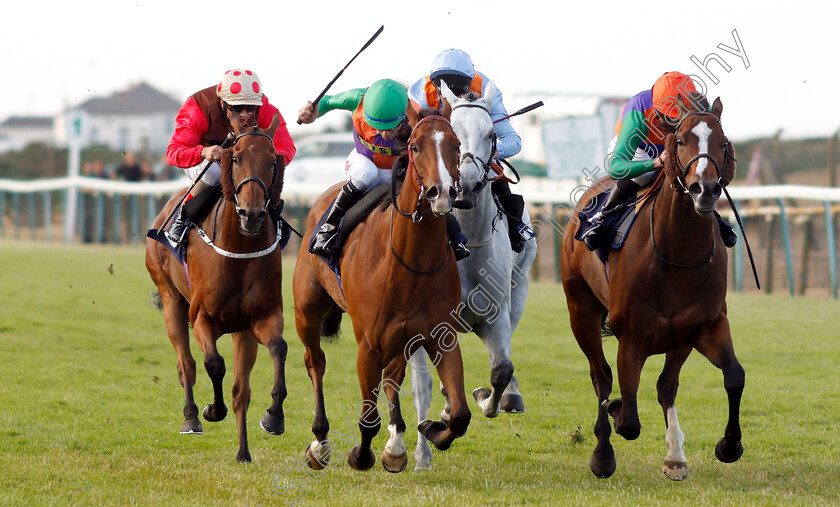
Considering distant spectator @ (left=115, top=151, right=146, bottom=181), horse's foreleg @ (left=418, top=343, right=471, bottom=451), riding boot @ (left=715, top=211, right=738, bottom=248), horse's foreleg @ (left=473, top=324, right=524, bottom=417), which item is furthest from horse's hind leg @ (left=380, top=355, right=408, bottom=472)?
distant spectator @ (left=115, top=151, right=146, bottom=181)

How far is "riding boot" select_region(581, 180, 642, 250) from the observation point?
5789 mm

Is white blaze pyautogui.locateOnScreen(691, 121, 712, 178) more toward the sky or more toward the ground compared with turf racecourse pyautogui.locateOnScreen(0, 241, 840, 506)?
more toward the sky

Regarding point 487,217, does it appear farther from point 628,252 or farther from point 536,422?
point 536,422

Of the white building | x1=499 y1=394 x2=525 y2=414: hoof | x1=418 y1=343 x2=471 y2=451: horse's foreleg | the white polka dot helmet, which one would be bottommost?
x1=499 y1=394 x2=525 y2=414: hoof

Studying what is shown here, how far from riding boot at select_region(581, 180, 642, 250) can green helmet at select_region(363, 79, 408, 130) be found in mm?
1324

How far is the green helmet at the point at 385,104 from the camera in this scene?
5328 mm

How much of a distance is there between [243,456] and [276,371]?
55 centimetres

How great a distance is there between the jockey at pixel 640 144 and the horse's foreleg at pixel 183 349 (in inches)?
108

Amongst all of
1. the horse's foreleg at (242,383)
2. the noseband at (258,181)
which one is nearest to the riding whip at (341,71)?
the noseband at (258,181)

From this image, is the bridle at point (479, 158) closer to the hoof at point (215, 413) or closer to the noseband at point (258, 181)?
the noseband at point (258, 181)

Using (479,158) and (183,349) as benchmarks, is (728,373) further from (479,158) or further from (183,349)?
(183,349)

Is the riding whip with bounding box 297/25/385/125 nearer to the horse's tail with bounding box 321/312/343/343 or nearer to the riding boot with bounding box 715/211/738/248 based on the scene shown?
the horse's tail with bounding box 321/312/343/343

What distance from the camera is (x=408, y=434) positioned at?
22.5 feet

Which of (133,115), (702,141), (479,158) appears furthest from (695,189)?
(133,115)
